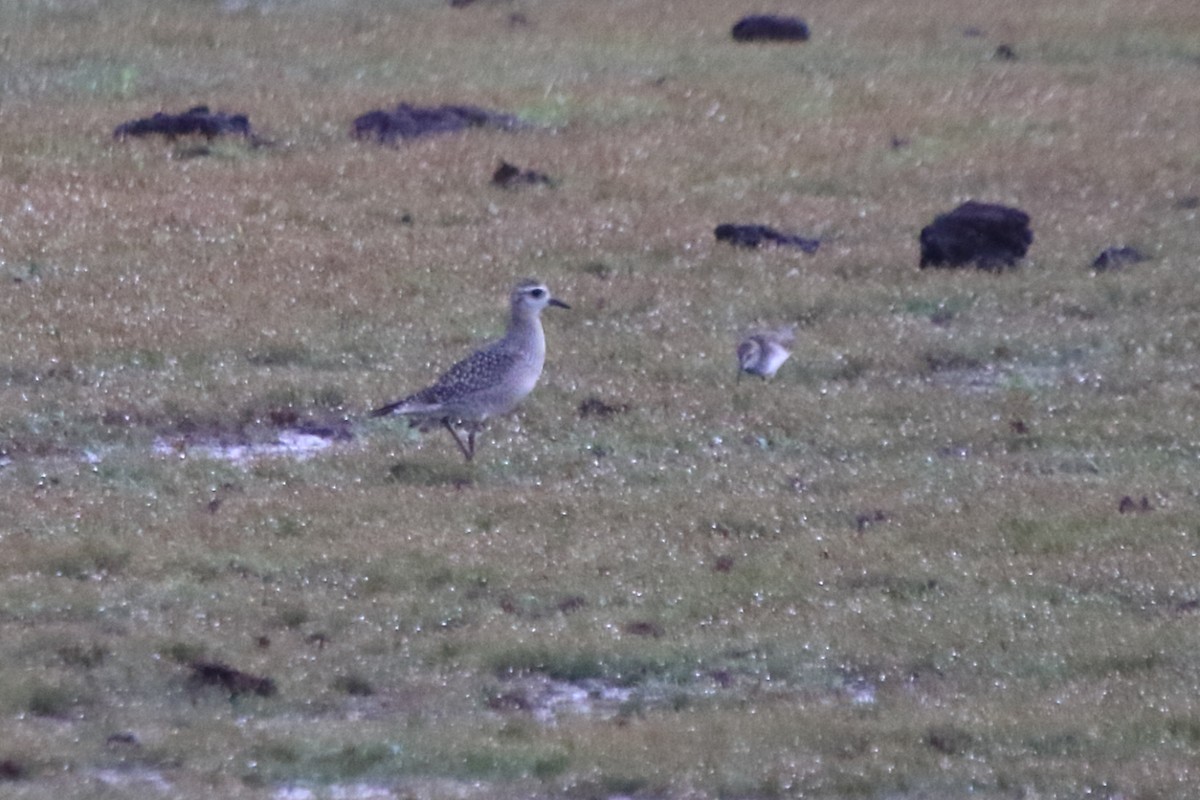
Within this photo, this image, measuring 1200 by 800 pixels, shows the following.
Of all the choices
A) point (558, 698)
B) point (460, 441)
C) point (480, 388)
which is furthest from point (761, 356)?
point (558, 698)

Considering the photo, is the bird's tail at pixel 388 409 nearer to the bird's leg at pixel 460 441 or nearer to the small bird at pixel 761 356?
the bird's leg at pixel 460 441

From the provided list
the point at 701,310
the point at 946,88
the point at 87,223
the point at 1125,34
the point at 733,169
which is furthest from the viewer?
the point at 1125,34

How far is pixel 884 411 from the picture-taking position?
16922 mm

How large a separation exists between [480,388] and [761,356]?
3.51 m

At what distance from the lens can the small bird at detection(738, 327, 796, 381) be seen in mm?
17844

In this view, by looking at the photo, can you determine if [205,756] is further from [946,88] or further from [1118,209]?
[946,88]

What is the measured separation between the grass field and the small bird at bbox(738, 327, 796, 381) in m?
0.20

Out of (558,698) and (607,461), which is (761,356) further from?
(558,698)

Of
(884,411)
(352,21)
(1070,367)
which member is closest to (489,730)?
(884,411)

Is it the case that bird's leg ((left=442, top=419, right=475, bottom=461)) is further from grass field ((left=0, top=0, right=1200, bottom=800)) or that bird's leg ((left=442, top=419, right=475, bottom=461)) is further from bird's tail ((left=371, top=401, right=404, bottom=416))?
bird's tail ((left=371, top=401, right=404, bottom=416))

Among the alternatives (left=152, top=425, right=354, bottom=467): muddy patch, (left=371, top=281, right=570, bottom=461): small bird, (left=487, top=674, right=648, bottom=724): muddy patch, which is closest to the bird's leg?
(left=371, top=281, right=570, bottom=461): small bird

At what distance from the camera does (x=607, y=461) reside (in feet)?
50.5

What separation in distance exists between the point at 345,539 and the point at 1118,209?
15.1m

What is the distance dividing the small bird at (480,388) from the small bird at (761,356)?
2.49m
